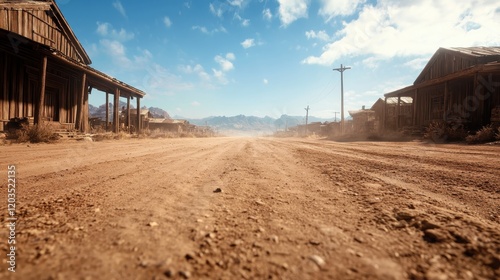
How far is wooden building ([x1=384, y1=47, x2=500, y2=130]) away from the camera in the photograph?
10.7m

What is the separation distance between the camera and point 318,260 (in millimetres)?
941

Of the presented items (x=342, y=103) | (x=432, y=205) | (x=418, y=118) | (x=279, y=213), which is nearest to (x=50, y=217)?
(x=279, y=213)

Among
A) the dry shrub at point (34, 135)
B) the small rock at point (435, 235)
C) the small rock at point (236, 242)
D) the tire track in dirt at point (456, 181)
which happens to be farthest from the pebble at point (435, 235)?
the dry shrub at point (34, 135)

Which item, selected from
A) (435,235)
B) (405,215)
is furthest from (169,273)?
(405,215)

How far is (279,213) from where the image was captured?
1.46 metres

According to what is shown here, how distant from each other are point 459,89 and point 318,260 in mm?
17126

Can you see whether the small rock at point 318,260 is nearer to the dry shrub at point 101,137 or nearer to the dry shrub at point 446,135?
the dry shrub at point 101,137

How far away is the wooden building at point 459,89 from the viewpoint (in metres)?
10.7

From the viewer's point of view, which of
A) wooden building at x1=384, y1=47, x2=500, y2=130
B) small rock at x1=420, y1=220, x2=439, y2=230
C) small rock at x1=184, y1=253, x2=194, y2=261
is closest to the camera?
small rock at x1=184, y1=253, x2=194, y2=261

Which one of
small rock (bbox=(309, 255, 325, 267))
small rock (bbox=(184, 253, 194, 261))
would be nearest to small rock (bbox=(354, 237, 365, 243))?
small rock (bbox=(309, 255, 325, 267))

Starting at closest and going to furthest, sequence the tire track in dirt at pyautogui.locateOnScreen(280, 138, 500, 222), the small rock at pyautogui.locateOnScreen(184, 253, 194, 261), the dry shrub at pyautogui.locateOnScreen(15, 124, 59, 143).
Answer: the small rock at pyautogui.locateOnScreen(184, 253, 194, 261), the tire track in dirt at pyautogui.locateOnScreen(280, 138, 500, 222), the dry shrub at pyautogui.locateOnScreen(15, 124, 59, 143)

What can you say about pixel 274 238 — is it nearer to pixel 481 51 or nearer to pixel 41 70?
pixel 41 70

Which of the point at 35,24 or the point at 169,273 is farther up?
the point at 35,24

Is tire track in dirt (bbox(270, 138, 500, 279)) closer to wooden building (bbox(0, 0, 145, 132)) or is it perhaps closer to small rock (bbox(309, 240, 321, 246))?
small rock (bbox(309, 240, 321, 246))
